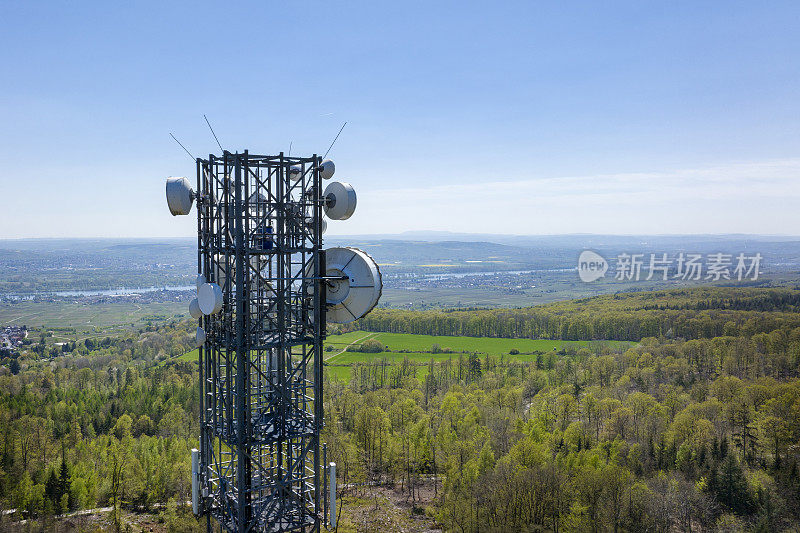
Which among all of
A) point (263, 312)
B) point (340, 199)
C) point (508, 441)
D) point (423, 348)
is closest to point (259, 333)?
point (263, 312)

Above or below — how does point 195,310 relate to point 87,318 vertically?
above

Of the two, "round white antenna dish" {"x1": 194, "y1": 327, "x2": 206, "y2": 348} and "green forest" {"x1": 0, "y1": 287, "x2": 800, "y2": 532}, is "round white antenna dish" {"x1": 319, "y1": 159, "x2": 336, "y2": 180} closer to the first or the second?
"round white antenna dish" {"x1": 194, "y1": 327, "x2": 206, "y2": 348}

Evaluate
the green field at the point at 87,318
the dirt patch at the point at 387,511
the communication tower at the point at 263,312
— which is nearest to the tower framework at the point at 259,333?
the communication tower at the point at 263,312

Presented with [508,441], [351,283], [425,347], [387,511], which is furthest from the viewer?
[425,347]

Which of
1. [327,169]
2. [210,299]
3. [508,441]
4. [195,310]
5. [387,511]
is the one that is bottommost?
[387,511]

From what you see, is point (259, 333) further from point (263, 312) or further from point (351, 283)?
point (351, 283)
